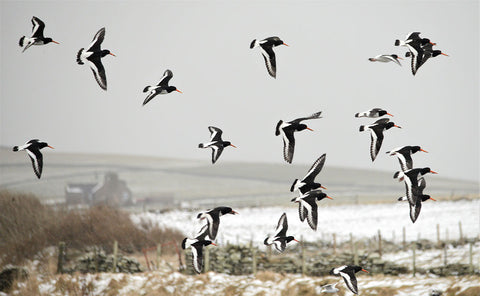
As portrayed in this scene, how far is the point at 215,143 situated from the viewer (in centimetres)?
1033

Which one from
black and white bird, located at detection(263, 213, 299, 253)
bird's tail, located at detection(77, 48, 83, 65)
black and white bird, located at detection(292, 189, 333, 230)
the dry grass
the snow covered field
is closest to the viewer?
black and white bird, located at detection(292, 189, 333, 230)

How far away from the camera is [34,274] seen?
2714 centimetres

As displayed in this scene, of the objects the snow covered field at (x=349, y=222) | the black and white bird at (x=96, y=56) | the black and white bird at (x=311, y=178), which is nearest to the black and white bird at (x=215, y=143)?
the black and white bird at (x=311, y=178)

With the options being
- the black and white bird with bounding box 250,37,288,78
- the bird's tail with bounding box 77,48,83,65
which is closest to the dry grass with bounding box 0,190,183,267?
the bird's tail with bounding box 77,48,83,65

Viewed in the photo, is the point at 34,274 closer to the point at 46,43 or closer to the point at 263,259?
the point at 263,259

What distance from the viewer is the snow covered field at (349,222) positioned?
1500 inches

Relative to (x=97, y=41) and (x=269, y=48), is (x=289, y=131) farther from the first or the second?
(x=97, y=41)

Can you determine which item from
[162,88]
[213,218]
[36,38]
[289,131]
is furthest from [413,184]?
[36,38]

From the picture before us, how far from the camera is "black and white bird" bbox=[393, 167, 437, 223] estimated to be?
351 inches

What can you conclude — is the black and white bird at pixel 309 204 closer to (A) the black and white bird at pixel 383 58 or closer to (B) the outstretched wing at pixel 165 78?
(A) the black and white bird at pixel 383 58

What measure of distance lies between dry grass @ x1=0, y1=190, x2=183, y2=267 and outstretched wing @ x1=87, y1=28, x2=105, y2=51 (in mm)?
23711

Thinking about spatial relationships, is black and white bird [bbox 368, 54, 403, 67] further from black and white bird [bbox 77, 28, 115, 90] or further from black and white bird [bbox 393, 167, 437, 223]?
black and white bird [bbox 77, 28, 115, 90]

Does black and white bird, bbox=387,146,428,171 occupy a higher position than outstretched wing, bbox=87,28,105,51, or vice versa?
outstretched wing, bbox=87,28,105,51

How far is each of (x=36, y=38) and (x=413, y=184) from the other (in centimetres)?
696
